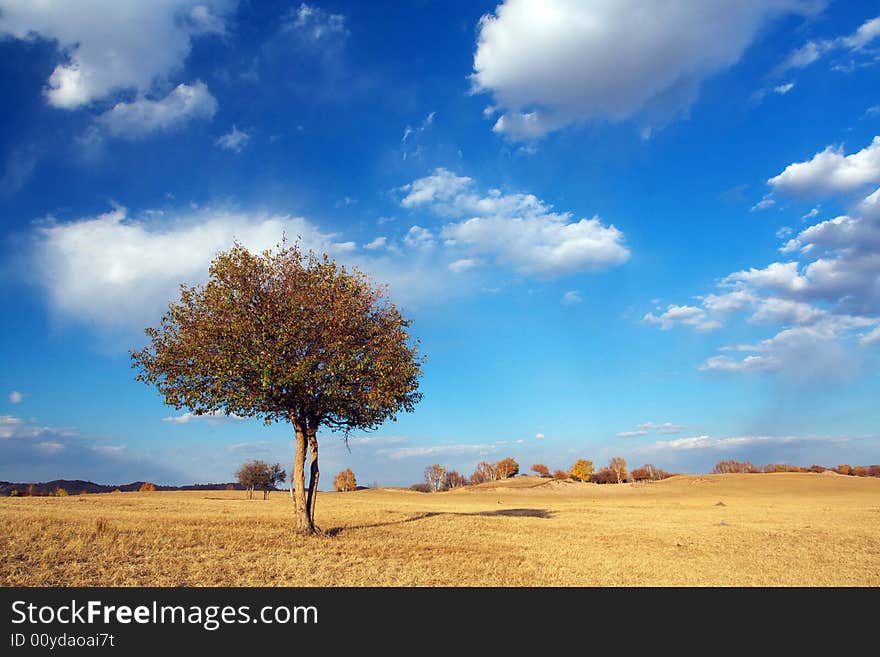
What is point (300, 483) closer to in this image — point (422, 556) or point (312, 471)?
point (312, 471)

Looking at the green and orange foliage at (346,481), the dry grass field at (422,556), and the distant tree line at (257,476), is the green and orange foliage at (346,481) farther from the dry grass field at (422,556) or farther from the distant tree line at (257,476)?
the dry grass field at (422,556)

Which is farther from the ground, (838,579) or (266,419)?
(266,419)

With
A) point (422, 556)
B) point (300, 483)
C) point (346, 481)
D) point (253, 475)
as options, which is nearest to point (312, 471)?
point (300, 483)

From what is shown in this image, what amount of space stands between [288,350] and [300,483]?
7.21 metres

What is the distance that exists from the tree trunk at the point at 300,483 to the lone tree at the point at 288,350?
0.05 metres

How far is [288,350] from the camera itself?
26.4 metres

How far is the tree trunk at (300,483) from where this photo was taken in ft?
92.0

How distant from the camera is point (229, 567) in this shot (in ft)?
57.3

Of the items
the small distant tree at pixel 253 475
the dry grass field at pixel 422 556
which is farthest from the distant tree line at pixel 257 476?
the dry grass field at pixel 422 556
